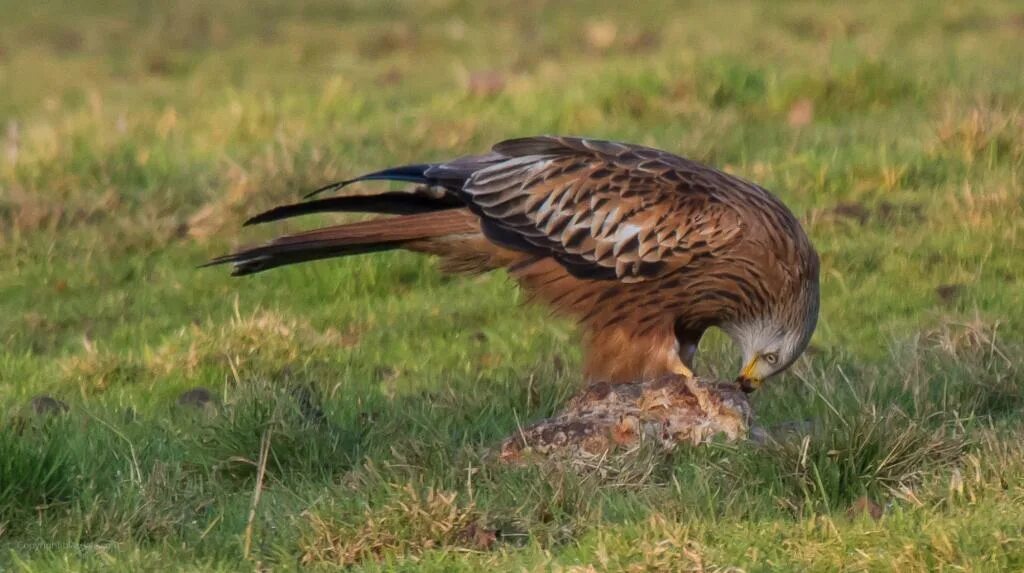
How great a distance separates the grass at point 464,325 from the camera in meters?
4.57

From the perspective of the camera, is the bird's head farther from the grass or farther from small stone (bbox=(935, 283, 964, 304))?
small stone (bbox=(935, 283, 964, 304))

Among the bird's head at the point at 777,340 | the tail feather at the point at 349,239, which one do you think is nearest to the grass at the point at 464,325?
the bird's head at the point at 777,340

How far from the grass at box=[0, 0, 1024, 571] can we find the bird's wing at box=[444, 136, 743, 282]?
52 centimetres

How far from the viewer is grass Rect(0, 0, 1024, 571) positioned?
15.0ft

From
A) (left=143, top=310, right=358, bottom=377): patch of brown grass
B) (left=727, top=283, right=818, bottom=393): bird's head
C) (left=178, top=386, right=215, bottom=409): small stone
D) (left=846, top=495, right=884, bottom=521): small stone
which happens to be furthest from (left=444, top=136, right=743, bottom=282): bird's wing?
(left=846, top=495, right=884, bottom=521): small stone

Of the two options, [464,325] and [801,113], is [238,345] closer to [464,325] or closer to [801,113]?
[464,325]

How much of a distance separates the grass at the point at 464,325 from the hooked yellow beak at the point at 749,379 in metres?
0.10

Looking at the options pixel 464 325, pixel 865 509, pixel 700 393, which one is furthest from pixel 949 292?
pixel 865 509

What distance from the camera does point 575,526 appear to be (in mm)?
4617

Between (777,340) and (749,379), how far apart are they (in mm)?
181

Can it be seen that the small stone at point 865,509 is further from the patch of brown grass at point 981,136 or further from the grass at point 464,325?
the patch of brown grass at point 981,136

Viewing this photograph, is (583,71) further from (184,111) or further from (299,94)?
(184,111)

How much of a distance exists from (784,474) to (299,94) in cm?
792

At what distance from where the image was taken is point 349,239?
626cm
